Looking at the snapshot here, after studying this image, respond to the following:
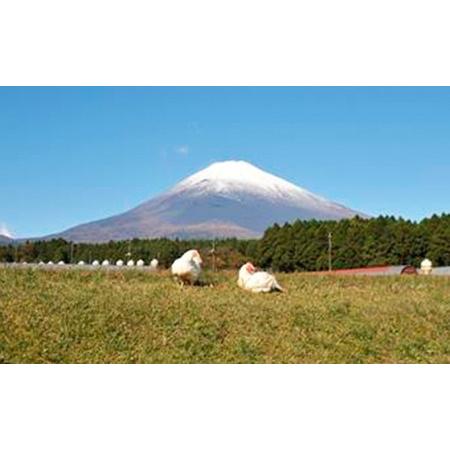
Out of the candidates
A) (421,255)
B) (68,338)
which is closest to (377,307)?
(68,338)

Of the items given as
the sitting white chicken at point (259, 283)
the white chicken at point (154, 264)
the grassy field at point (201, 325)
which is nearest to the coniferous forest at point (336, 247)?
the white chicken at point (154, 264)

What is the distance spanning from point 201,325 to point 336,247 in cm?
2419

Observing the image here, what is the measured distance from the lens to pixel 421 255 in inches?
1188

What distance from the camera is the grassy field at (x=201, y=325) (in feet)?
20.2

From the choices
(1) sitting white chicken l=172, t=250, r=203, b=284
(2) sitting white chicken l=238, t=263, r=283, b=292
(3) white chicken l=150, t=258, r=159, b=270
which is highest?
(1) sitting white chicken l=172, t=250, r=203, b=284

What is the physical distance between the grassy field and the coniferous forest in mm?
19991

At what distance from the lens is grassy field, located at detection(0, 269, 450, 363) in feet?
20.2

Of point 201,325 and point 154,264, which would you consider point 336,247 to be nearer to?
point 154,264

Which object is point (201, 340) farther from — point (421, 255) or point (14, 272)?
point (421, 255)

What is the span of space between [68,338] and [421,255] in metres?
25.7

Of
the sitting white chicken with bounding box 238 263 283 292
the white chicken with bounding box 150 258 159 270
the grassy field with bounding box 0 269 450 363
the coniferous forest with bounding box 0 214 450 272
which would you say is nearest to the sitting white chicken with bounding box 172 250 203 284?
the grassy field with bounding box 0 269 450 363

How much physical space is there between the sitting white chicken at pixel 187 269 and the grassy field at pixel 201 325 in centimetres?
48

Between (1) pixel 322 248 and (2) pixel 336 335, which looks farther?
(1) pixel 322 248

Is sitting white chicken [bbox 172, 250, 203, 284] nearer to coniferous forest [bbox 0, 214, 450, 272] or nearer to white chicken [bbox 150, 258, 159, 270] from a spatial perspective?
white chicken [bbox 150, 258, 159, 270]
